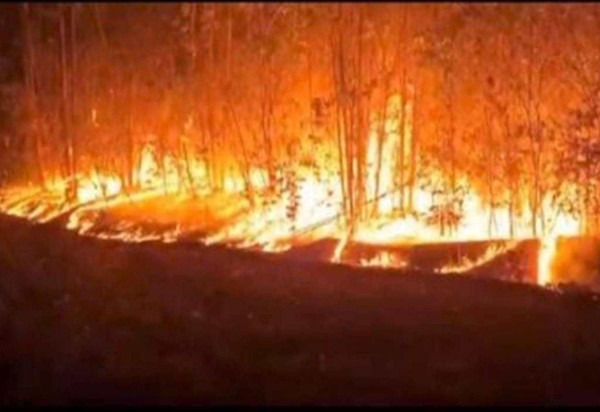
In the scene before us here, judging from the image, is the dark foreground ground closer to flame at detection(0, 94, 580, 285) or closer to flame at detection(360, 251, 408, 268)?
flame at detection(360, 251, 408, 268)

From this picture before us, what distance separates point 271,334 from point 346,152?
1.93m

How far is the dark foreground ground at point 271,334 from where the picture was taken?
5.56 m

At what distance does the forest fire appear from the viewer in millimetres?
7664

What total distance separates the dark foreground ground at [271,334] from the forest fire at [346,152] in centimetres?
57

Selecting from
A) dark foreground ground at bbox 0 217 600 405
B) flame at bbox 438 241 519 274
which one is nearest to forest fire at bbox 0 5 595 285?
flame at bbox 438 241 519 274

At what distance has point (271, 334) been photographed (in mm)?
→ 6199

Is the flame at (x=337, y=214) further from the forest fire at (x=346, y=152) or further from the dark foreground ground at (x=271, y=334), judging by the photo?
the dark foreground ground at (x=271, y=334)

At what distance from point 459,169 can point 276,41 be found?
157cm

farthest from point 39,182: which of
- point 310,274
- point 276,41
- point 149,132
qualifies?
point 310,274

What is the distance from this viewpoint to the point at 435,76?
26.1 ft

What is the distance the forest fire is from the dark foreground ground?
572 millimetres

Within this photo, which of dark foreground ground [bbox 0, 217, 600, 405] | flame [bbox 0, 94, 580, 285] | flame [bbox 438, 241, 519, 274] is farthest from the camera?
flame [bbox 0, 94, 580, 285]

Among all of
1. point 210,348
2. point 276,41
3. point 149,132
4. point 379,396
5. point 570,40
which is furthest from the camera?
point 149,132

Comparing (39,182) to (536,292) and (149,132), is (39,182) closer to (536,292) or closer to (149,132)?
(149,132)
